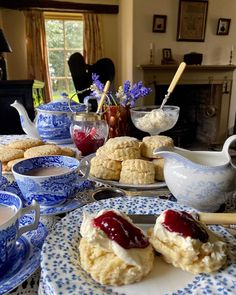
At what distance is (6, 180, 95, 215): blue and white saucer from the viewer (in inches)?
26.5

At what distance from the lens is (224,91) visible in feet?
14.8

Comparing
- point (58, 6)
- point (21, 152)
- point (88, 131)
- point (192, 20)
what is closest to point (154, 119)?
point (88, 131)

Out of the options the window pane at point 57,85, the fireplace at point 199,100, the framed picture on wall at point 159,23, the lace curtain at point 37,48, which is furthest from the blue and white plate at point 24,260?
the window pane at point 57,85

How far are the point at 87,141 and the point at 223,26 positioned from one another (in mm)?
4052

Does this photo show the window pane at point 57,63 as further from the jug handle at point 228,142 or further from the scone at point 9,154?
the jug handle at point 228,142

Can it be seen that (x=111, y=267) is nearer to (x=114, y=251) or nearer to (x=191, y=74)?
(x=114, y=251)

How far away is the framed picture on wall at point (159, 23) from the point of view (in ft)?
13.3

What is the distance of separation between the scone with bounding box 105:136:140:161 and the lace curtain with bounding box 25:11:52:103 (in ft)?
13.3

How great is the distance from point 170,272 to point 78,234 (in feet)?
0.61

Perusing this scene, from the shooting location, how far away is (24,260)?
0.51 m

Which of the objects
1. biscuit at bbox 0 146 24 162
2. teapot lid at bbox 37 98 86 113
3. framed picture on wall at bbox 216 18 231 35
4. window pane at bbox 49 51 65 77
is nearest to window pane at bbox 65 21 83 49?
window pane at bbox 49 51 65 77

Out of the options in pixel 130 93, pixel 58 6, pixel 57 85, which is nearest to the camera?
pixel 130 93

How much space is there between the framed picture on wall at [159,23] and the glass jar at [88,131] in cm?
343

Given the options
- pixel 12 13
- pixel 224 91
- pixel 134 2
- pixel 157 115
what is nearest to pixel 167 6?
pixel 134 2
